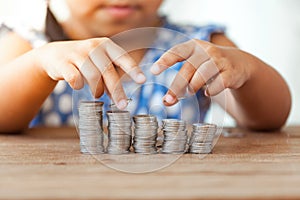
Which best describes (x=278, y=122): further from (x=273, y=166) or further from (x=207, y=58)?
(x=273, y=166)

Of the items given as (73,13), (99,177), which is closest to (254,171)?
(99,177)

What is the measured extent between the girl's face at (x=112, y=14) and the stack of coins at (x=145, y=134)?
1.67ft

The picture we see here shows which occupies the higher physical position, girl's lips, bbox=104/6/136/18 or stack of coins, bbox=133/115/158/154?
girl's lips, bbox=104/6/136/18

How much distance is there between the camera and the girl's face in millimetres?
1245

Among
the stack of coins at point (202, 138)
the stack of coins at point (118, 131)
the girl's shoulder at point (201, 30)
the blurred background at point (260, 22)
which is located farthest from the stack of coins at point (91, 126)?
the blurred background at point (260, 22)

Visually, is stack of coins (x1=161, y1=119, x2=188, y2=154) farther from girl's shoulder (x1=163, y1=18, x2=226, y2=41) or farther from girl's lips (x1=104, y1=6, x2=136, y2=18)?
girl's shoulder (x1=163, y1=18, x2=226, y2=41)

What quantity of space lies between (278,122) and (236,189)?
0.65m

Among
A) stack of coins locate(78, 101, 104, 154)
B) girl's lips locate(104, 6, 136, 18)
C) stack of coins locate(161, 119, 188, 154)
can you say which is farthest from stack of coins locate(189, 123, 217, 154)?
girl's lips locate(104, 6, 136, 18)

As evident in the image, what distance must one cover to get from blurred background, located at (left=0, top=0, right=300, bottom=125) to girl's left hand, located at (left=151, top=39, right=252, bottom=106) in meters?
1.62

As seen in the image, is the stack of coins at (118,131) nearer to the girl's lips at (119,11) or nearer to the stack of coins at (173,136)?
the stack of coins at (173,136)

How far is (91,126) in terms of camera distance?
799mm

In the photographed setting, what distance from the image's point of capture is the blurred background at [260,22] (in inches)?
99.3

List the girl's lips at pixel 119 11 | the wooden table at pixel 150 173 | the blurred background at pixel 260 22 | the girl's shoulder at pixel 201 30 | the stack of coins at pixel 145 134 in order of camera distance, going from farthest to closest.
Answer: the blurred background at pixel 260 22 → the girl's shoulder at pixel 201 30 → the girl's lips at pixel 119 11 → the stack of coins at pixel 145 134 → the wooden table at pixel 150 173

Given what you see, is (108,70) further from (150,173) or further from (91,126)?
(150,173)
